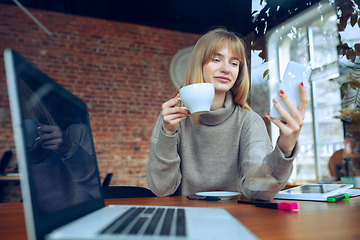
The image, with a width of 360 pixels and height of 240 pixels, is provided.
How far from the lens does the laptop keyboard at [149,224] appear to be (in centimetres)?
31

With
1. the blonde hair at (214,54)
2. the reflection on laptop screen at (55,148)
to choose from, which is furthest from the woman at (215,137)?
the reflection on laptop screen at (55,148)

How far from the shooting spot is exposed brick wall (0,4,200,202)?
323cm

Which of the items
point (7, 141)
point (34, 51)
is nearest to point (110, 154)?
point (7, 141)

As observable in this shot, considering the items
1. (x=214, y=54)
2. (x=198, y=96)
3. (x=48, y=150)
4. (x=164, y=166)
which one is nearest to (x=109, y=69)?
(x=214, y=54)

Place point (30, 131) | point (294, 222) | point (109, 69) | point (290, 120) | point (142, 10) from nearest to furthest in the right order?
point (30, 131)
point (294, 222)
point (290, 120)
point (142, 10)
point (109, 69)

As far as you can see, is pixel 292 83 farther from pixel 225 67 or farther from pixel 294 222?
pixel 225 67

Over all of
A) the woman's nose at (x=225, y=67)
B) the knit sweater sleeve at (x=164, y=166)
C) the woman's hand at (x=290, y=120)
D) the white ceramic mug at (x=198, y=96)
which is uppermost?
the woman's nose at (x=225, y=67)

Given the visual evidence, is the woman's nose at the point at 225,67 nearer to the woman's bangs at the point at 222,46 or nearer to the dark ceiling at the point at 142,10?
the woman's bangs at the point at 222,46

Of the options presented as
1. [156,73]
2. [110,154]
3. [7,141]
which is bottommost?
[110,154]

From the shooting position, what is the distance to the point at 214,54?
1098 mm

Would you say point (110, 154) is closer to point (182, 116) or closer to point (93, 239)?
point (182, 116)

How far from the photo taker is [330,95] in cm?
153

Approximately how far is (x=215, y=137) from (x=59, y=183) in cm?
81

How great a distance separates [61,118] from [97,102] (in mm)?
3098
